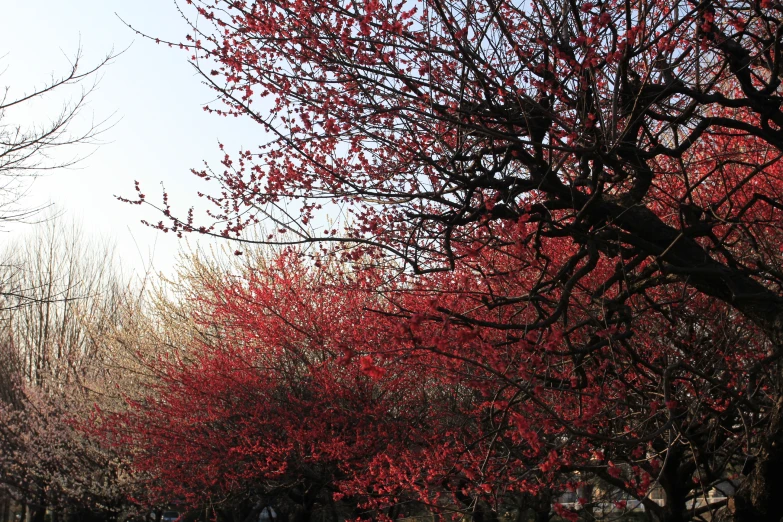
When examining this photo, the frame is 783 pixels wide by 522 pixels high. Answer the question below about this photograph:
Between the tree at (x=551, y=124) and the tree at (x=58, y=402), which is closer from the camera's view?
the tree at (x=551, y=124)

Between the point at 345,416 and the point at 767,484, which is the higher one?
the point at 345,416

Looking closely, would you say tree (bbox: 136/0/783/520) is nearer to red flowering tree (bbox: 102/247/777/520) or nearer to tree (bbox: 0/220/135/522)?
red flowering tree (bbox: 102/247/777/520)

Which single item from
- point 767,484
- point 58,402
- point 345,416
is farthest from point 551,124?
point 58,402

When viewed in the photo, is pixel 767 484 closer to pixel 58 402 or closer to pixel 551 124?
pixel 551 124

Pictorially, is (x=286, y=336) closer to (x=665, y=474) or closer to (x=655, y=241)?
(x=665, y=474)


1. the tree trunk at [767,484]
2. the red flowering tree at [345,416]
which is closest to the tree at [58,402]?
the red flowering tree at [345,416]

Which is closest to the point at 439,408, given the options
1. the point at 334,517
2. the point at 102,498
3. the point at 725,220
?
the point at 334,517

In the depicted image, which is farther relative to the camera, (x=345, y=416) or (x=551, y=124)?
(x=345, y=416)

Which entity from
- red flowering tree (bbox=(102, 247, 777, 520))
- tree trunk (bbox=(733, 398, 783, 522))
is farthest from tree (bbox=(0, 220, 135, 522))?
tree trunk (bbox=(733, 398, 783, 522))

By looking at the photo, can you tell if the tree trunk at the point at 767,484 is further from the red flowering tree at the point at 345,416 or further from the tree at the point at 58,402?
the tree at the point at 58,402

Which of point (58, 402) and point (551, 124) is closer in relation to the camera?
point (551, 124)

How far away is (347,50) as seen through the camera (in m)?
5.25

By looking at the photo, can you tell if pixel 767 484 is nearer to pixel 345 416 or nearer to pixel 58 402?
pixel 345 416

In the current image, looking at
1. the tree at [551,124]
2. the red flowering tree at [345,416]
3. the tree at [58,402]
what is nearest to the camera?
the tree at [551,124]
